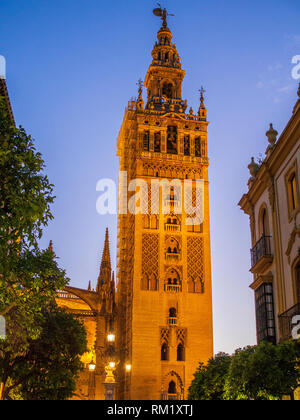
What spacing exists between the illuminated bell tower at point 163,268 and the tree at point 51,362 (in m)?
16.3

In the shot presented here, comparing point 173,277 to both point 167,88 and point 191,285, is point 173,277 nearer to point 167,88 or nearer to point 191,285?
point 191,285

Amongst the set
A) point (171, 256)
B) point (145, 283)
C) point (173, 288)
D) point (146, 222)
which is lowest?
point (173, 288)

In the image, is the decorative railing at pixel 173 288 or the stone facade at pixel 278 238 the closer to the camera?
Result: the stone facade at pixel 278 238

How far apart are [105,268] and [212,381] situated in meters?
28.1

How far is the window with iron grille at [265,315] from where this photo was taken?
841 inches

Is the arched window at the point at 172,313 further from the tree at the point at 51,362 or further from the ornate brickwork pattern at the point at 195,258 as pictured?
the tree at the point at 51,362

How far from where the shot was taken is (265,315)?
21859mm

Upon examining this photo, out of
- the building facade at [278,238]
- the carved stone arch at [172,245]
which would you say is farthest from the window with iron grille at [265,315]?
the carved stone arch at [172,245]

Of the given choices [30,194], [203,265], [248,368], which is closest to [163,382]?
[203,265]

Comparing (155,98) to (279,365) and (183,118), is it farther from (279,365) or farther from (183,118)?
(279,365)

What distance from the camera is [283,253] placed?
70.0 feet

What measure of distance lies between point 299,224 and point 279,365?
17.4ft

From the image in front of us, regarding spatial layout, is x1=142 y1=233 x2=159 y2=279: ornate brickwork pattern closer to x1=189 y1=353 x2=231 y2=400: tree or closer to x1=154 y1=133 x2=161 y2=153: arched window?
x1=154 y1=133 x2=161 y2=153: arched window

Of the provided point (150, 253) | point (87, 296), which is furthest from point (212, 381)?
point (87, 296)
